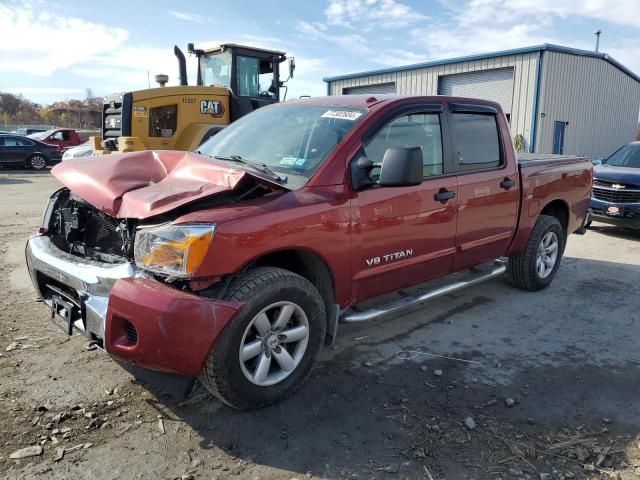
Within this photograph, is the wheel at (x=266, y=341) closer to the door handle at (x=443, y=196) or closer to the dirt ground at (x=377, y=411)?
the dirt ground at (x=377, y=411)

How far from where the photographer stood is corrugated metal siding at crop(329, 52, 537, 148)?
16834mm

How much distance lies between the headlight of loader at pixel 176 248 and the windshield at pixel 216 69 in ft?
27.0

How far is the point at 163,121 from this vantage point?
9773mm

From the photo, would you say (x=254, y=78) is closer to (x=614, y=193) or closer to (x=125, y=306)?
(x=614, y=193)

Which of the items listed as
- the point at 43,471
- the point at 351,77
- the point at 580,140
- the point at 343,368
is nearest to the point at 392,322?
the point at 343,368

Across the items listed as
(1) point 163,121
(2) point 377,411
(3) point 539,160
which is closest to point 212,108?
(1) point 163,121

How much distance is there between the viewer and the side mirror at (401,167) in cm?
327

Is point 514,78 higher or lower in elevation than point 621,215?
higher

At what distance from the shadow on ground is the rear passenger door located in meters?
1.05

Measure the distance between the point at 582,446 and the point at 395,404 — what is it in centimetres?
104

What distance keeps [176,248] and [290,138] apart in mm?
1409

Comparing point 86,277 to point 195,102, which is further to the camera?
point 195,102

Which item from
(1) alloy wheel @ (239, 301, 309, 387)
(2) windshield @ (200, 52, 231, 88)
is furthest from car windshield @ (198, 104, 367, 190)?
(2) windshield @ (200, 52, 231, 88)

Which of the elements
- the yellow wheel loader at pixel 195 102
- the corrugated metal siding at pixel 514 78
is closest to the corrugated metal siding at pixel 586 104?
the corrugated metal siding at pixel 514 78
